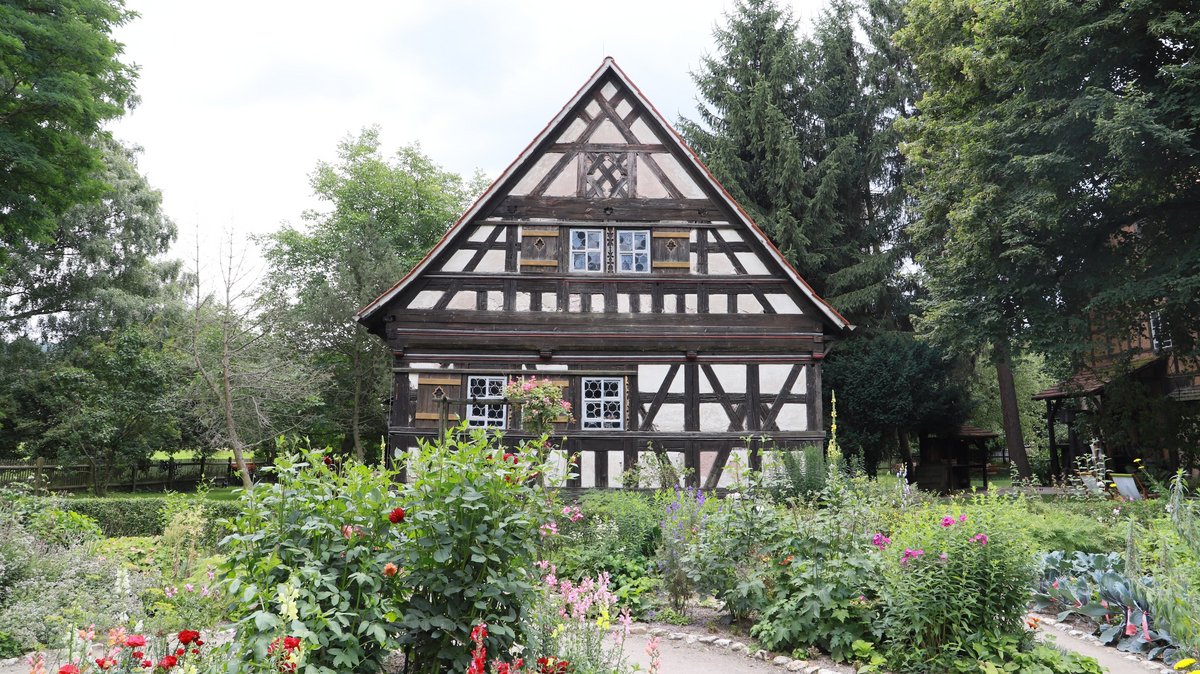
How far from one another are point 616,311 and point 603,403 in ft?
6.20

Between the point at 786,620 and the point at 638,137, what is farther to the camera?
the point at 638,137

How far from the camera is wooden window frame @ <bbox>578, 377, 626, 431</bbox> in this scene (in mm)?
14508

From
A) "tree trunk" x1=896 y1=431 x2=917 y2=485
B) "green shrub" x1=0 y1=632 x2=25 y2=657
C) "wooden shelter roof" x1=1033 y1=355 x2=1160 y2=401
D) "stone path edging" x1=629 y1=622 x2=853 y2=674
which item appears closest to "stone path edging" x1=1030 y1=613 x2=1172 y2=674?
"stone path edging" x1=629 y1=622 x2=853 y2=674

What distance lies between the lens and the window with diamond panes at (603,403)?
14.5 meters

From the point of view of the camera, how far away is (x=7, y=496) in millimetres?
9031

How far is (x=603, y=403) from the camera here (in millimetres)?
14656

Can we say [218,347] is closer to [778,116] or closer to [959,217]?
[778,116]

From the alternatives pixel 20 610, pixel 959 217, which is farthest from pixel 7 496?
pixel 959 217

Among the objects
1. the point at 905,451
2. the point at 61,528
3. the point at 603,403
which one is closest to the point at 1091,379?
the point at 905,451

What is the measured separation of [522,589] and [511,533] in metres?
0.30

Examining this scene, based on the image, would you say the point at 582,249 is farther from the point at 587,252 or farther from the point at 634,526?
the point at 634,526

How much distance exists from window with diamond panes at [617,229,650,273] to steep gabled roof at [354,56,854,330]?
1.79 meters

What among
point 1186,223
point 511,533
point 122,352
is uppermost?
point 1186,223

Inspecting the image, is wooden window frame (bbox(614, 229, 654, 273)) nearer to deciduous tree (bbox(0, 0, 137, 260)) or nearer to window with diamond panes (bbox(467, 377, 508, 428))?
window with diamond panes (bbox(467, 377, 508, 428))
